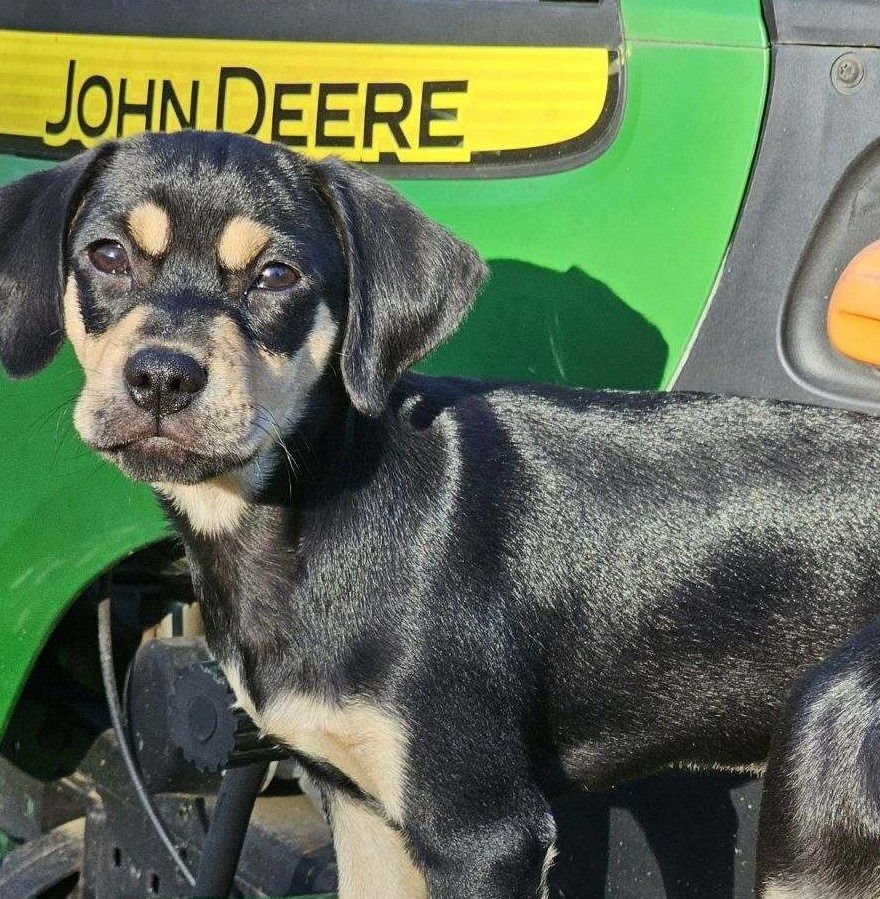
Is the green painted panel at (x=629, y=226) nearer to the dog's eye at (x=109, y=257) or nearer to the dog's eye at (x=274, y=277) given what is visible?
the dog's eye at (x=274, y=277)

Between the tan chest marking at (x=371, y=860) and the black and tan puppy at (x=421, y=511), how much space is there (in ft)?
0.61

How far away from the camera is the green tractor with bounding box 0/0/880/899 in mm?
3033

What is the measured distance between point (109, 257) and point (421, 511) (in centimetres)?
75

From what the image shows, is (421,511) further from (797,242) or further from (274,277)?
(797,242)

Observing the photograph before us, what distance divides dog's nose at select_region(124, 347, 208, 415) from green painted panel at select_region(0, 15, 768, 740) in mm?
605

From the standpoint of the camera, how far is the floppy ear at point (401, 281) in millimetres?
2969

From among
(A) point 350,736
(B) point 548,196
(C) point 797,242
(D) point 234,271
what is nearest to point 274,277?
(D) point 234,271

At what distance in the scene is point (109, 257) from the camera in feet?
9.78

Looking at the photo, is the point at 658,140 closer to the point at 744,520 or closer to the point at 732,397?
the point at 732,397

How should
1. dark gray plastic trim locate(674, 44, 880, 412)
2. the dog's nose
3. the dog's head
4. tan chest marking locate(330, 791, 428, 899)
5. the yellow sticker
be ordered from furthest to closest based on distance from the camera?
1. tan chest marking locate(330, 791, 428, 899)
2. the yellow sticker
3. dark gray plastic trim locate(674, 44, 880, 412)
4. the dog's head
5. the dog's nose

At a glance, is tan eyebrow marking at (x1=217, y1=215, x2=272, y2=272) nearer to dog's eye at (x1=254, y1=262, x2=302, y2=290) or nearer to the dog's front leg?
dog's eye at (x1=254, y1=262, x2=302, y2=290)

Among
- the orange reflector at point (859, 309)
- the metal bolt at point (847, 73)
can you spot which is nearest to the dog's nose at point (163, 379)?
the orange reflector at point (859, 309)

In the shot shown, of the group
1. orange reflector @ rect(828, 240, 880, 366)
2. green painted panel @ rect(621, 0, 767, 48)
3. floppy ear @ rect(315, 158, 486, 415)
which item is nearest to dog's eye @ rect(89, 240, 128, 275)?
floppy ear @ rect(315, 158, 486, 415)

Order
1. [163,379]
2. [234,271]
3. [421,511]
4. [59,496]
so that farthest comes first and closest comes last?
1. [59,496]
2. [421,511]
3. [234,271]
4. [163,379]
